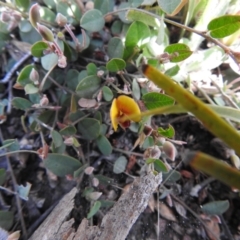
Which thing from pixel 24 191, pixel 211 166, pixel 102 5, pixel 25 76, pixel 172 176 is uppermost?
pixel 211 166

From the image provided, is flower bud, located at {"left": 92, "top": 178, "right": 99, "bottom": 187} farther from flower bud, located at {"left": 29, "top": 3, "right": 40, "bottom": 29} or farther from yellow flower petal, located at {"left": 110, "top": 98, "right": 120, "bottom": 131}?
flower bud, located at {"left": 29, "top": 3, "right": 40, "bottom": 29}

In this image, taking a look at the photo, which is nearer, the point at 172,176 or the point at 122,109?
the point at 122,109

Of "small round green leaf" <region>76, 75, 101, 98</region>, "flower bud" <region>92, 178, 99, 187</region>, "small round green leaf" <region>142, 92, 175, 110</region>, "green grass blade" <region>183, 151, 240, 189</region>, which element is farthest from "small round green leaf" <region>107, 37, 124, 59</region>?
"green grass blade" <region>183, 151, 240, 189</region>

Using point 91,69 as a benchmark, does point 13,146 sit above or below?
below

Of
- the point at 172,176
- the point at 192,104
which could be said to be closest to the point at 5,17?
the point at 172,176

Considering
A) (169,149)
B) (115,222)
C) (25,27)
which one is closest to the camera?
(115,222)

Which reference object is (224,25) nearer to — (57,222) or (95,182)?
(95,182)
